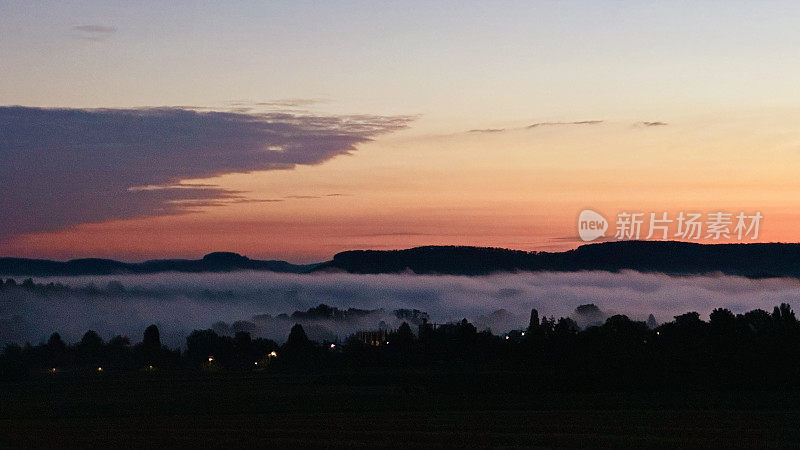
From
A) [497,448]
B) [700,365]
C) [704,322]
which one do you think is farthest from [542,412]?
[704,322]

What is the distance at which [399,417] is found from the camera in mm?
82500

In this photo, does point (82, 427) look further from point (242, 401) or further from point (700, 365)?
point (700, 365)

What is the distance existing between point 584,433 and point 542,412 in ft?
56.1

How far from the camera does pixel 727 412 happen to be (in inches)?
3292

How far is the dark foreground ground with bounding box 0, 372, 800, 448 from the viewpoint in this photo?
6450cm

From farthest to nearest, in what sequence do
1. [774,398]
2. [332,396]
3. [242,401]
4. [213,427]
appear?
[332,396] < [242,401] < [774,398] < [213,427]

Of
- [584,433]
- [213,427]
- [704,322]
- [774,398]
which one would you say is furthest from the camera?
[704,322]

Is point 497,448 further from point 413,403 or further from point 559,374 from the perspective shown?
point 559,374

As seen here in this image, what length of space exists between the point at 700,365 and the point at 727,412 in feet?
128

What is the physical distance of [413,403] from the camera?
320ft

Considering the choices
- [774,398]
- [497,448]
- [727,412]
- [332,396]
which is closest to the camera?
[497,448]

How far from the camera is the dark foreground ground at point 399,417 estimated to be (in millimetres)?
64500

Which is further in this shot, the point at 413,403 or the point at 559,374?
the point at 559,374

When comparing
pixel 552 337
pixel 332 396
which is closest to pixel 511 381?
pixel 332 396
